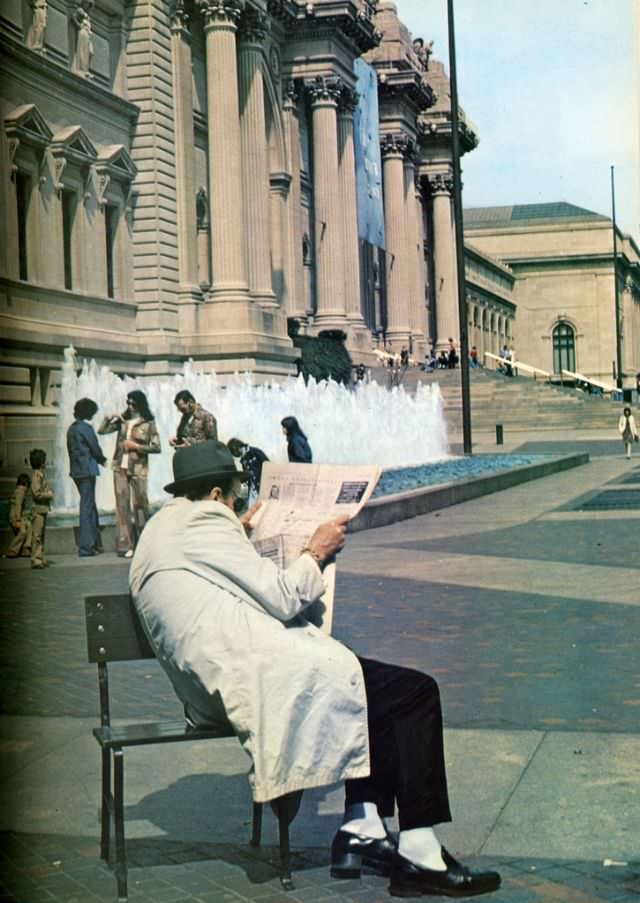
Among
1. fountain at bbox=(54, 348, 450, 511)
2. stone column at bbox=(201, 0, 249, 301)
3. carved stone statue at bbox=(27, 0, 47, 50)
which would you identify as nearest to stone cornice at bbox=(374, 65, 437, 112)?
stone column at bbox=(201, 0, 249, 301)

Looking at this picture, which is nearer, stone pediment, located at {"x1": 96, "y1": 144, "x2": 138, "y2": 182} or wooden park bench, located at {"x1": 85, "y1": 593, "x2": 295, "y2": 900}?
wooden park bench, located at {"x1": 85, "y1": 593, "x2": 295, "y2": 900}

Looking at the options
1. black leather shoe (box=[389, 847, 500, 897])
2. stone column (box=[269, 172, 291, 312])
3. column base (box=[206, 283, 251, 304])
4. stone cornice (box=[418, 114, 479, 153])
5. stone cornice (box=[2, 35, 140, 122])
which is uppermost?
stone cornice (box=[418, 114, 479, 153])

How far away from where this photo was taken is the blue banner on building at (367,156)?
60.6m

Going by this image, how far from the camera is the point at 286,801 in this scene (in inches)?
203

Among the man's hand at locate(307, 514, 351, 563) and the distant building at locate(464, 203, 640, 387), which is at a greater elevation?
the distant building at locate(464, 203, 640, 387)

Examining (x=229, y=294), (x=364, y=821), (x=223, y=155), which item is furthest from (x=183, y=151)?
(x=364, y=821)

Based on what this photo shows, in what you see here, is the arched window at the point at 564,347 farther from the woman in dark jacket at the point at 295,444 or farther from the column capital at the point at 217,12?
the woman in dark jacket at the point at 295,444

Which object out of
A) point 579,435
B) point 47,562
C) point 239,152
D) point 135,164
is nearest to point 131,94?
point 135,164

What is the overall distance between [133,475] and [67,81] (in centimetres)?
2228

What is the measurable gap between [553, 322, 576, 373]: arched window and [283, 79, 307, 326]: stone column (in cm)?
6162

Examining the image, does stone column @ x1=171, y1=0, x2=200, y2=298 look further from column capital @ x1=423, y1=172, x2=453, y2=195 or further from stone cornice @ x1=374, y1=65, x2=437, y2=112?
column capital @ x1=423, y1=172, x2=453, y2=195

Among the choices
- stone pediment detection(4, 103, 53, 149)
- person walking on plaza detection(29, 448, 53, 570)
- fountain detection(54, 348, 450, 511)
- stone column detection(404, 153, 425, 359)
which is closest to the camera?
person walking on plaza detection(29, 448, 53, 570)

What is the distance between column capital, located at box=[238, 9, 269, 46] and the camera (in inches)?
1827

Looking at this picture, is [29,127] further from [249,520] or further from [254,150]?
[249,520]
